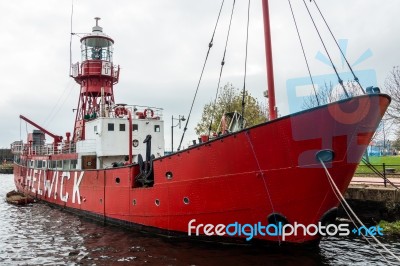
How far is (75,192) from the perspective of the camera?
57.2 ft

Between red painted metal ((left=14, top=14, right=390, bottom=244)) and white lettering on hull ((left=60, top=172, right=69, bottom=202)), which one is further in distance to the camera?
white lettering on hull ((left=60, top=172, right=69, bottom=202))

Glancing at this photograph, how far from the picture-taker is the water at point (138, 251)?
30.0 ft

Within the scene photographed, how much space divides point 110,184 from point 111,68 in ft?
36.5

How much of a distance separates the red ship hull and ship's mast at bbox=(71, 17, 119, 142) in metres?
12.5

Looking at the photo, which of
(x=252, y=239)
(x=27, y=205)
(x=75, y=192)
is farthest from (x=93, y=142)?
(x=252, y=239)

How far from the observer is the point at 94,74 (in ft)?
73.4

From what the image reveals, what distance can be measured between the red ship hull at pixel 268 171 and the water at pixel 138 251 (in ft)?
1.64

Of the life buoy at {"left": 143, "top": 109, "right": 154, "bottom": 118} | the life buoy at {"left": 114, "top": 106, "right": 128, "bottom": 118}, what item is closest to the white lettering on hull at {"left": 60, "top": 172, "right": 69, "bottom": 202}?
the life buoy at {"left": 114, "top": 106, "right": 128, "bottom": 118}

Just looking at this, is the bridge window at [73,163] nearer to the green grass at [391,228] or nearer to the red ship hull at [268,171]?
the red ship hull at [268,171]

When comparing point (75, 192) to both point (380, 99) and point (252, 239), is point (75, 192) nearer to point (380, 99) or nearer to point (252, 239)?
point (252, 239)

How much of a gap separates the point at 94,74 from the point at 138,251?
586 inches

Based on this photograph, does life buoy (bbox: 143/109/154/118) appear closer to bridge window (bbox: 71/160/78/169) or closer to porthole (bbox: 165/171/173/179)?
bridge window (bbox: 71/160/78/169)

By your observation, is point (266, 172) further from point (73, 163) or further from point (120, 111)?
point (73, 163)

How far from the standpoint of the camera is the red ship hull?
8.27 m
